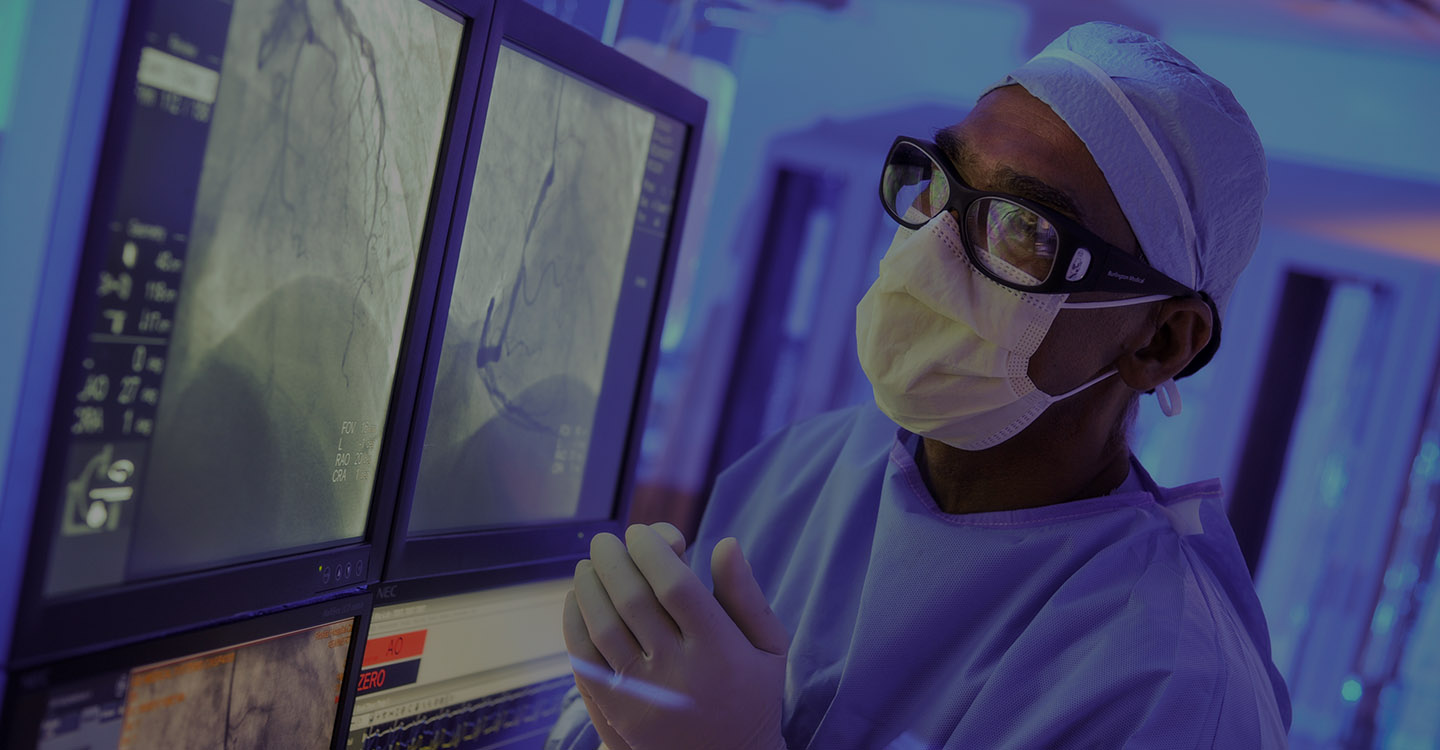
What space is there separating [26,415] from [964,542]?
74 cm

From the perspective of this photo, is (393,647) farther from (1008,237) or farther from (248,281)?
(1008,237)

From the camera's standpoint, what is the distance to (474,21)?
80 centimetres

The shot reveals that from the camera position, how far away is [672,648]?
0.83 metres

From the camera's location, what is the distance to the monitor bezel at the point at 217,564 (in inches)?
22.9

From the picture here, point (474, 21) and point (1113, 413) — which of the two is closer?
point (474, 21)

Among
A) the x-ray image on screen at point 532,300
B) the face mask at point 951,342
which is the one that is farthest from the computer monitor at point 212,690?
the face mask at point 951,342

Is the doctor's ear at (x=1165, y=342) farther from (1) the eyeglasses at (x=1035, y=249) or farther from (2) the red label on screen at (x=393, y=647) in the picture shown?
(2) the red label on screen at (x=393, y=647)

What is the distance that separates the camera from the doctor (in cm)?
84

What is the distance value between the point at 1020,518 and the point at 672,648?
0.37 metres

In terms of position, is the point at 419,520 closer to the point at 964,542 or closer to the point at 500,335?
the point at 500,335

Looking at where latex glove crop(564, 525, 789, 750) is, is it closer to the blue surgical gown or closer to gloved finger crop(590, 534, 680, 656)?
gloved finger crop(590, 534, 680, 656)

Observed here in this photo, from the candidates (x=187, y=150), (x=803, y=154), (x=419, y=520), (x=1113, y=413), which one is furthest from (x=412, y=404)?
(x=803, y=154)

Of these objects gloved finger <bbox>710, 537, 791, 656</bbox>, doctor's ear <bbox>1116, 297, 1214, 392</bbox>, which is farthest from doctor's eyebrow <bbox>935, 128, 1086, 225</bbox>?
gloved finger <bbox>710, 537, 791, 656</bbox>

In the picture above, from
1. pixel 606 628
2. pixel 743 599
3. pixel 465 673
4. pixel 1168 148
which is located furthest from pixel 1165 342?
pixel 465 673
